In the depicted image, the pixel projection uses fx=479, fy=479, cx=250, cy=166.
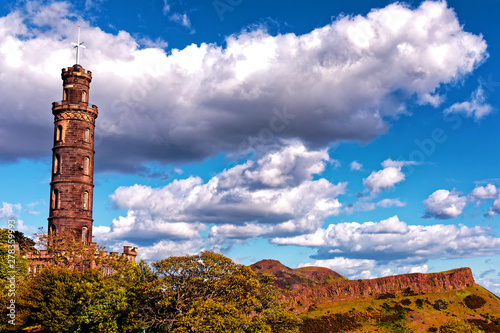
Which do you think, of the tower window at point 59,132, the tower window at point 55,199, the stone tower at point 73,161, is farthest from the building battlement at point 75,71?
the tower window at point 55,199

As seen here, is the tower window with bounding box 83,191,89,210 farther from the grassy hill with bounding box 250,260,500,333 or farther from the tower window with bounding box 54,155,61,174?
→ the grassy hill with bounding box 250,260,500,333

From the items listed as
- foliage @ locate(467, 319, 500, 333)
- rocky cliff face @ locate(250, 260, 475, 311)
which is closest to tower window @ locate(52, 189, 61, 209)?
rocky cliff face @ locate(250, 260, 475, 311)

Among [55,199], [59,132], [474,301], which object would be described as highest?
[59,132]

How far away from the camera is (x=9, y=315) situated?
5159 cm

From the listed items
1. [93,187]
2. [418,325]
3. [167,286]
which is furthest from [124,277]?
[418,325]

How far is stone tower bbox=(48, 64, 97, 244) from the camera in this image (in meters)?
70.8

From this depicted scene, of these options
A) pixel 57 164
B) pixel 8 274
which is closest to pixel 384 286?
pixel 57 164

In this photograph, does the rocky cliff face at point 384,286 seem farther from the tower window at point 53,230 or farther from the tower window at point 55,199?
the tower window at point 55,199

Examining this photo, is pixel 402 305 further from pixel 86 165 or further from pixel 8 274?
pixel 8 274

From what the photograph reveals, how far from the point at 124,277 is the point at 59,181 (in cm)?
2440

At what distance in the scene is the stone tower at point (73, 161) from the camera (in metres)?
70.8

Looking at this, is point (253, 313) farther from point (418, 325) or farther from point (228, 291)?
point (418, 325)

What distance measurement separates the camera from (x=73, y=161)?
72.1 metres

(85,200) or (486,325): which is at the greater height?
(85,200)
